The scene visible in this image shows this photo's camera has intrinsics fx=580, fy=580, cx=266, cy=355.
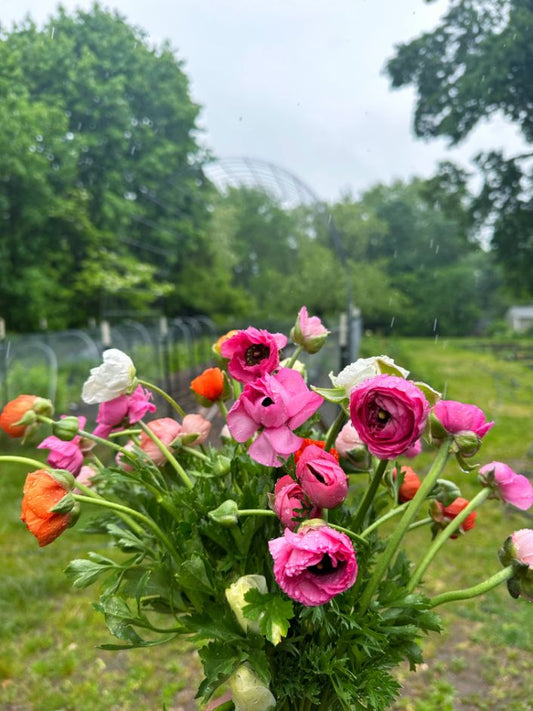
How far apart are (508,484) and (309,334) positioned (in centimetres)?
21

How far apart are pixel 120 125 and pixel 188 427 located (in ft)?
3.48

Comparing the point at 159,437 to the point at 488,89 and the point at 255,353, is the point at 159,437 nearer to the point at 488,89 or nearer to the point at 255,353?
the point at 255,353

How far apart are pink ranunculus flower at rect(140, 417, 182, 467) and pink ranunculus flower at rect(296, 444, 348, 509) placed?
17cm

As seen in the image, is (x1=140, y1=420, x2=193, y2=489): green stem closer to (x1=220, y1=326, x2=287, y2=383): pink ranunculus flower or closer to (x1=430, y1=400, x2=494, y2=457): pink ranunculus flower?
(x1=220, y1=326, x2=287, y2=383): pink ranunculus flower

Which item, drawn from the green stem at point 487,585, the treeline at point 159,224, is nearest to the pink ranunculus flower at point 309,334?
the green stem at point 487,585

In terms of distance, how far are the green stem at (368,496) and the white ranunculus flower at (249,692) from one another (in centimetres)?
14

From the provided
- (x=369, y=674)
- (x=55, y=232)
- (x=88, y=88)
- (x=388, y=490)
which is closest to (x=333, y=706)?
(x=369, y=674)

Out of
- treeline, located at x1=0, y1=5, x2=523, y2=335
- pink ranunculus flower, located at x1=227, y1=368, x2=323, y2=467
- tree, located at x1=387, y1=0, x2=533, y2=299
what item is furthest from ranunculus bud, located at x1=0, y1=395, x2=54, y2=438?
tree, located at x1=387, y1=0, x2=533, y2=299

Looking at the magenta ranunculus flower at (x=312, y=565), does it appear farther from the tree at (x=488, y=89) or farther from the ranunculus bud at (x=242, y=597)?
the tree at (x=488, y=89)

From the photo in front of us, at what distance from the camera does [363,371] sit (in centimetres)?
42

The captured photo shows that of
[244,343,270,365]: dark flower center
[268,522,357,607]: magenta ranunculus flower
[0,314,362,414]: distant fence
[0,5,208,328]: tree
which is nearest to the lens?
[268,522,357,607]: magenta ranunculus flower

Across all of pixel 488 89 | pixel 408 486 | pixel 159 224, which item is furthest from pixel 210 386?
pixel 159 224

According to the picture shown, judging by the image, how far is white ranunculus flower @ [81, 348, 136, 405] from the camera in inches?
19.9

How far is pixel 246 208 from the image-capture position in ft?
7.70
